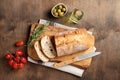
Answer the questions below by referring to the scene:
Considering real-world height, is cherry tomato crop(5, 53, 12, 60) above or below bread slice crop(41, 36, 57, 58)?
below

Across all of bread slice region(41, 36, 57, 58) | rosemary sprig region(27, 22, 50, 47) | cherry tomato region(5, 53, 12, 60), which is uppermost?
rosemary sprig region(27, 22, 50, 47)

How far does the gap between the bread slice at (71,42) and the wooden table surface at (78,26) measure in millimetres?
86

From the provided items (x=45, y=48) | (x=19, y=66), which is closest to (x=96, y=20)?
(x=45, y=48)

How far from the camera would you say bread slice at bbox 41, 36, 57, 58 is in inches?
69.0

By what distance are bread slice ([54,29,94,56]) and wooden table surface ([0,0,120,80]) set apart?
86mm

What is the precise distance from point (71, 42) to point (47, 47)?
136 mm

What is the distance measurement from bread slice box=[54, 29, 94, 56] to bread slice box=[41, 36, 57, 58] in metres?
0.05

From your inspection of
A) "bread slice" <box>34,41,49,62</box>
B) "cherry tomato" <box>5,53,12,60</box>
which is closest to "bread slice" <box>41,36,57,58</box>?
"bread slice" <box>34,41,49,62</box>

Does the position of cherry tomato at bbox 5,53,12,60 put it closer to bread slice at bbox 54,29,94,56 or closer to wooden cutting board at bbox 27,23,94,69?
wooden cutting board at bbox 27,23,94,69

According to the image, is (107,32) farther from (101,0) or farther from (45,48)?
(45,48)

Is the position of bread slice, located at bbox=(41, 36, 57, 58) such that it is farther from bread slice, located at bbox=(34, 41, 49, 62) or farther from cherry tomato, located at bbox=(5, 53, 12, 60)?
cherry tomato, located at bbox=(5, 53, 12, 60)

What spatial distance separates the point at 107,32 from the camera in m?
1.83

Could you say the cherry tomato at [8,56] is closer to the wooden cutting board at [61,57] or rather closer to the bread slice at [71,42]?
the wooden cutting board at [61,57]

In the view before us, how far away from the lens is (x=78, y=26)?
5.95 ft
